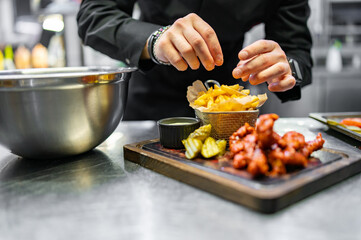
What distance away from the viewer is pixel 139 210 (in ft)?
2.18

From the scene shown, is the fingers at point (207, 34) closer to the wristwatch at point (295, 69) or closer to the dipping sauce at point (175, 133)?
the dipping sauce at point (175, 133)

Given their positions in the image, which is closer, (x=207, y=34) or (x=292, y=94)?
(x=207, y=34)

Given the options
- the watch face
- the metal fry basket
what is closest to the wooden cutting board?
the metal fry basket

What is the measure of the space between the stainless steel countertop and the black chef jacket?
621 mm

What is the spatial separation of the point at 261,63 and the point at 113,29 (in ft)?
2.11

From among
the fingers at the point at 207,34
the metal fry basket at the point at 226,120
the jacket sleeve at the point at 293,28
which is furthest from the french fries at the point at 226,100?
the jacket sleeve at the point at 293,28

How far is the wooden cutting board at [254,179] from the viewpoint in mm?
651

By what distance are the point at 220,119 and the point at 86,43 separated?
0.81 m

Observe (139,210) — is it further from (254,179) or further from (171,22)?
(171,22)

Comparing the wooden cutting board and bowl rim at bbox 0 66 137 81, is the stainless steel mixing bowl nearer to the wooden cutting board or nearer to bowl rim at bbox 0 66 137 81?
bowl rim at bbox 0 66 137 81

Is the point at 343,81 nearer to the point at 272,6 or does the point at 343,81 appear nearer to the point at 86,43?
the point at 272,6

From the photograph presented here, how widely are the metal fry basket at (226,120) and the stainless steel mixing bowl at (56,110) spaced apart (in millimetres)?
285

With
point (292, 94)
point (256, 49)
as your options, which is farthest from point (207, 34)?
point (292, 94)

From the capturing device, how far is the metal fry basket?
0.96m
